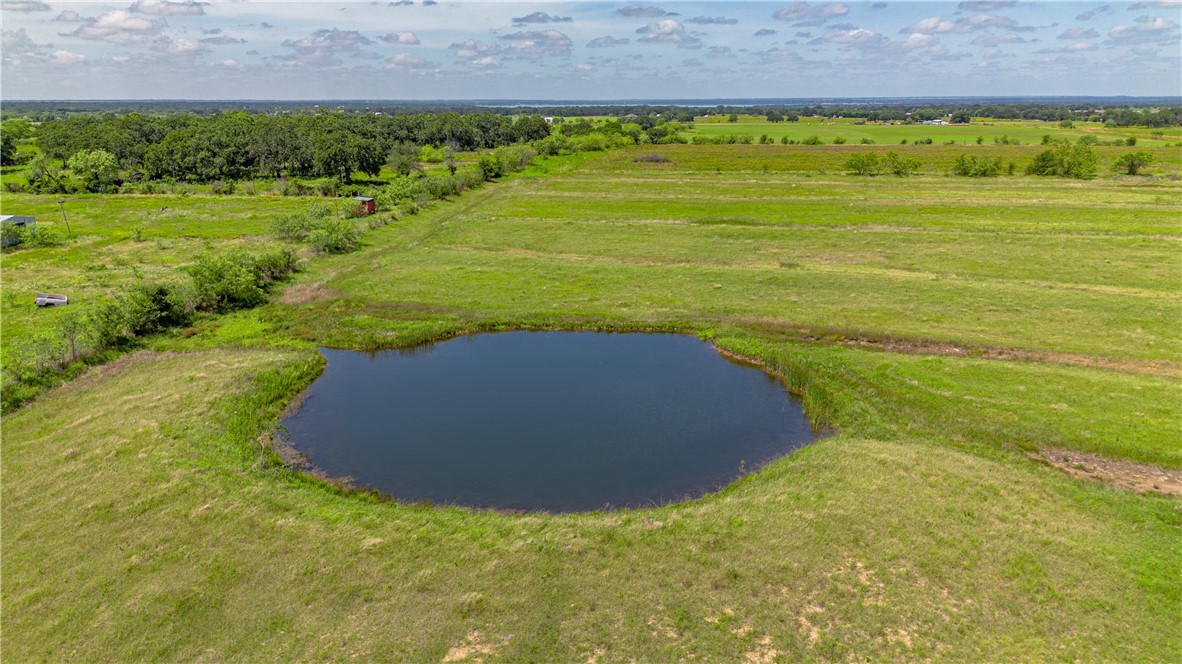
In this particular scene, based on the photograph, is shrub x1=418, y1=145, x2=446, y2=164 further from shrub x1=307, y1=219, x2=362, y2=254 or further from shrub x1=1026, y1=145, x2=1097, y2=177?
shrub x1=1026, y1=145, x2=1097, y2=177

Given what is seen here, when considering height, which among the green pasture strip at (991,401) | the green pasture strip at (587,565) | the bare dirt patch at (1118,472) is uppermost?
the green pasture strip at (991,401)

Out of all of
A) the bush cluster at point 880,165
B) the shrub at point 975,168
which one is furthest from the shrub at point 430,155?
the shrub at point 975,168

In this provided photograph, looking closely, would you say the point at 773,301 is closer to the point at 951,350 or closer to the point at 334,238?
the point at 951,350

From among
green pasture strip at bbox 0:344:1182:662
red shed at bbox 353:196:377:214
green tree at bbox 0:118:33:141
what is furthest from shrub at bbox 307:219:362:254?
green tree at bbox 0:118:33:141

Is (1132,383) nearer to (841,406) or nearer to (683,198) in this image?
(841,406)

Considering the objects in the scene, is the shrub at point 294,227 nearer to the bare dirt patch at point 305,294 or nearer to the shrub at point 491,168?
the bare dirt patch at point 305,294

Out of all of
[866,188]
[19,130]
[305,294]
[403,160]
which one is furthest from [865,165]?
[19,130]
